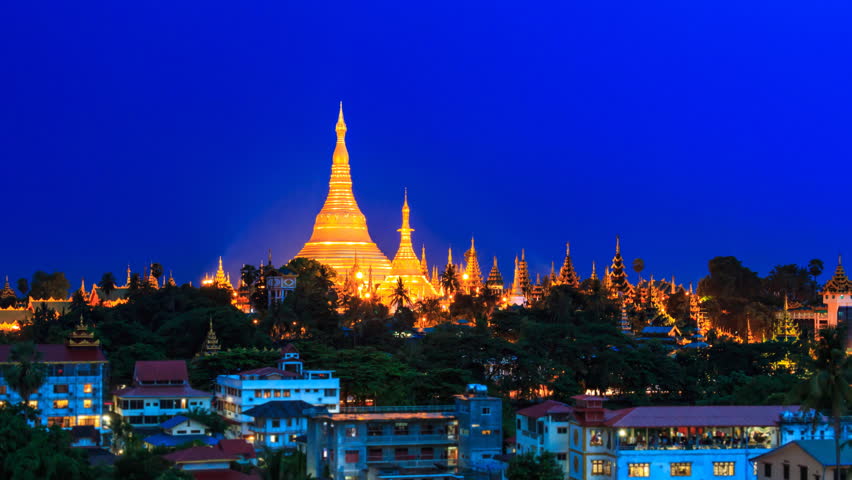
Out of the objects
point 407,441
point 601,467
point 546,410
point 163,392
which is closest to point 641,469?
point 601,467

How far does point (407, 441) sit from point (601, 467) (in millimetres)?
8917

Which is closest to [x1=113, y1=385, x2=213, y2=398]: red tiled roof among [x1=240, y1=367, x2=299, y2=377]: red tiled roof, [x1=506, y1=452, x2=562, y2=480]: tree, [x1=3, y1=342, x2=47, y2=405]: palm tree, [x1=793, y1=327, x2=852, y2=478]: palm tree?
[x1=240, y1=367, x2=299, y2=377]: red tiled roof

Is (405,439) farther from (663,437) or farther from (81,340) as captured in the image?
(81,340)

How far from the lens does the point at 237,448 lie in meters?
57.8

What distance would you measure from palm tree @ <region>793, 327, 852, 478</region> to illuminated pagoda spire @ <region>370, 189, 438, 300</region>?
7644cm

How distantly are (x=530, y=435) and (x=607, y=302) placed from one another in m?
47.8

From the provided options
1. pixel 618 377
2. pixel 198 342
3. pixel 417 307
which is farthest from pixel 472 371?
pixel 417 307

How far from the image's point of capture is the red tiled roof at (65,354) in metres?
69.4

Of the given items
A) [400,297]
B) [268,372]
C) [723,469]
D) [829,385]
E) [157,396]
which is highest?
[400,297]

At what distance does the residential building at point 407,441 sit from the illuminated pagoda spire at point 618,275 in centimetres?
6066

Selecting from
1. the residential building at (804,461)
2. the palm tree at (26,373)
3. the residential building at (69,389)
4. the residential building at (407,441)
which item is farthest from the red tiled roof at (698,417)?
the residential building at (69,389)

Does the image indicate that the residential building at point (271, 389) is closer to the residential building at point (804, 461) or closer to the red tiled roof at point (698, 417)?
the red tiled roof at point (698, 417)

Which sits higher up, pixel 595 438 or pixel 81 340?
pixel 81 340

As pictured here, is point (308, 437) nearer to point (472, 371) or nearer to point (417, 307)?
point (472, 371)
